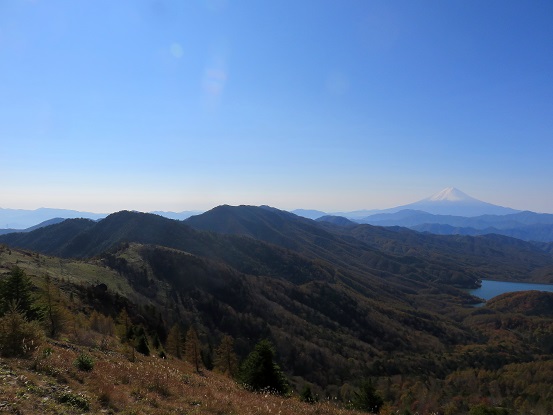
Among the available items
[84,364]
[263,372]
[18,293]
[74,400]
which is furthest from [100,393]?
[18,293]

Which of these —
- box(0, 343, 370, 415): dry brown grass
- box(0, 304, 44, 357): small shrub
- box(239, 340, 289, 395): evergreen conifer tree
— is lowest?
box(239, 340, 289, 395): evergreen conifer tree

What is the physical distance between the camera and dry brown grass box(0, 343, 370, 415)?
33.8 ft

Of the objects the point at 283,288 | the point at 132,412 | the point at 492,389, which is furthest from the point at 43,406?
the point at 283,288

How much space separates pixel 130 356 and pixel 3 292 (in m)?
12.2

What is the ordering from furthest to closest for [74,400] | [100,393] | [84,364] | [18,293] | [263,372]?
[263,372], [18,293], [84,364], [100,393], [74,400]

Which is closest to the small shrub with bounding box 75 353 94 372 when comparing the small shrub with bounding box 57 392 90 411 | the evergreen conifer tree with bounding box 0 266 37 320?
the small shrub with bounding box 57 392 90 411

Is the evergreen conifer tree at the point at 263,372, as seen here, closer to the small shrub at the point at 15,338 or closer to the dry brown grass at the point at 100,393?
the dry brown grass at the point at 100,393

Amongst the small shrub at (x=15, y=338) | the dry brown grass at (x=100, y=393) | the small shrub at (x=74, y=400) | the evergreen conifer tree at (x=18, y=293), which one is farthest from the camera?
the evergreen conifer tree at (x=18, y=293)

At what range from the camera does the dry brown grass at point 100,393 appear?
10305 millimetres

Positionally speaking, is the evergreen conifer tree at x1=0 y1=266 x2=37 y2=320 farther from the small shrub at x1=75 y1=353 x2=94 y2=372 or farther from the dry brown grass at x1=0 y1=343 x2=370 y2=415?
the small shrub at x1=75 y1=353 x2=94 y2=372

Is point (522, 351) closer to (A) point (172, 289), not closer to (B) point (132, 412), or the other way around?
(A) point (172, 289)

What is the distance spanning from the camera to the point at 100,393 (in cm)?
1170

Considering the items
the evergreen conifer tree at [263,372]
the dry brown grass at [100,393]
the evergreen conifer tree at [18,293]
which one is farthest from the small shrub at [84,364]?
the evergreen conifer tree at [263,372]

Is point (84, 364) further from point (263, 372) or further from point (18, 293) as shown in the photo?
point (18, 293)
